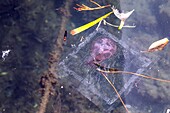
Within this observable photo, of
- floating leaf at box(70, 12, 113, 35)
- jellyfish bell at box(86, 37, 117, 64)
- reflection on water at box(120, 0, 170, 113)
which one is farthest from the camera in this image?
reflection on water at box(120, 0, 170, 113)

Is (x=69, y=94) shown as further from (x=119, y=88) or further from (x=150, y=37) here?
(x=150, y=37)

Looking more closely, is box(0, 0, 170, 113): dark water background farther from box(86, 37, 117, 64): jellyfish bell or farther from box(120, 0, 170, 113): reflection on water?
box(120, 0, 170, 113): reflection on water

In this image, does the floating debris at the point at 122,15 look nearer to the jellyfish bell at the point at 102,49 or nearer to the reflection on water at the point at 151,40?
the jellyfish bell at the point at 102,49

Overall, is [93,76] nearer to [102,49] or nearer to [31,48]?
[102,49]

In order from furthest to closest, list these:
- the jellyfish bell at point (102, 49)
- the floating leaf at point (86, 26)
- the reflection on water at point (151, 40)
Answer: the reflection on water at point (151, 40) < the floating leaf at point (86, 26) < the jellyfish bell at point (102, 49)

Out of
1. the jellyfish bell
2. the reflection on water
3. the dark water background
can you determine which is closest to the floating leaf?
the dark water background

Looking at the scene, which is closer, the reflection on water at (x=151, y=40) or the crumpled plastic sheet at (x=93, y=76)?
the crumpled plastic sheet at (x=93, y=76)

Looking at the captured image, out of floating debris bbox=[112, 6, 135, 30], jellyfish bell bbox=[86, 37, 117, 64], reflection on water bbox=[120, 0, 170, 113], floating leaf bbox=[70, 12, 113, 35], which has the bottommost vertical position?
reflection on water bbox=[120, 0, 170, 113]

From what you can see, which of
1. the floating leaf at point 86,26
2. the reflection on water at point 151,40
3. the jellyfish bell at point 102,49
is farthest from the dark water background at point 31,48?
the reflection on water at point 151,40

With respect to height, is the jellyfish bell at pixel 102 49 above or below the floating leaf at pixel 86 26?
below
